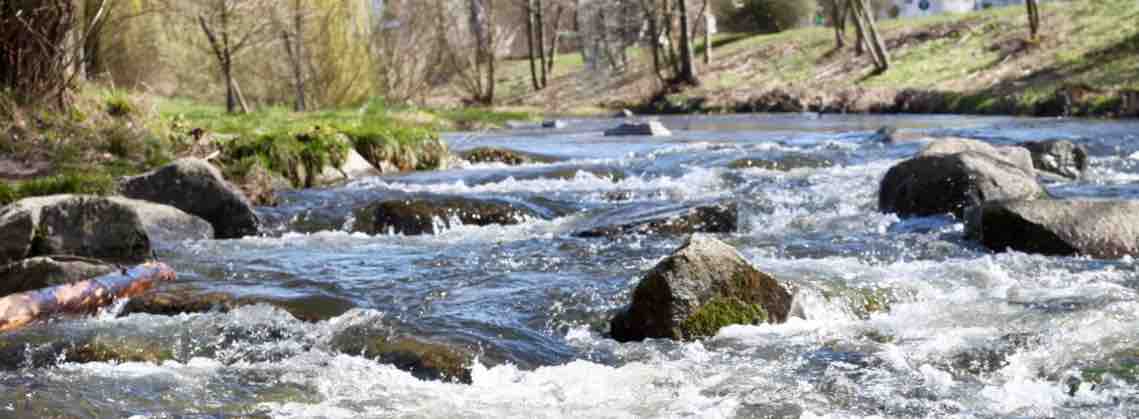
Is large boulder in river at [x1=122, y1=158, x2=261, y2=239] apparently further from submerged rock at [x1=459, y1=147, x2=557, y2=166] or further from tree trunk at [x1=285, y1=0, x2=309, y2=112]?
tree trunk at [x1=285, y1=0, x2=309, y2=112]

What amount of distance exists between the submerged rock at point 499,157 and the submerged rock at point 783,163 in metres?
3.37

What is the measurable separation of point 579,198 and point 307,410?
7.75 m

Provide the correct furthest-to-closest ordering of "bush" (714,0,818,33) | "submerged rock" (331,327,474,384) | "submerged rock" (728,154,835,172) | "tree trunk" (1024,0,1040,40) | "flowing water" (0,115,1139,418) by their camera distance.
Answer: "bush" (714,0,818,33) < "tree trunk" (1024,0,1040,40) < "submerged rock" (728,154,835,172) < "submerged rock" (331,327,474,384) < "flowing water" (0,115,1139,418)

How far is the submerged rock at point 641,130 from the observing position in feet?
78.8

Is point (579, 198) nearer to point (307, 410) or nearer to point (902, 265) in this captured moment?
point (902, 265)

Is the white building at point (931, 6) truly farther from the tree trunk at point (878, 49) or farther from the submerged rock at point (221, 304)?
the submerged rock at point (221, 304)

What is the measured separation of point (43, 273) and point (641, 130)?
16.9 meters

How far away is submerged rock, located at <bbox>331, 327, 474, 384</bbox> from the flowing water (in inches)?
2.9

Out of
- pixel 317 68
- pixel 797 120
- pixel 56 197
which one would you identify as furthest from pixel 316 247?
pixel 317 68

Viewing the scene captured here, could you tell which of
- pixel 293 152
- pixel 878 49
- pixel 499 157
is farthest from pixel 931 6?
pixel 293 152

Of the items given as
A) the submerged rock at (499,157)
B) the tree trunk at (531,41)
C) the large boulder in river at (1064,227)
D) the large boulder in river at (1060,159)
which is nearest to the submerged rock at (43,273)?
the large boulder in river at (1064,227)

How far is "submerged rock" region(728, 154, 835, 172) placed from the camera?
1551 cm

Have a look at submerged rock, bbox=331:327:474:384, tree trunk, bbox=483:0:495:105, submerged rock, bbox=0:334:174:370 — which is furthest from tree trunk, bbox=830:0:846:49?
submerged rock, bbox=0:334:174:370

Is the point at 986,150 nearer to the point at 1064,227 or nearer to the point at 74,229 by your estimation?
the point at 1064,227
